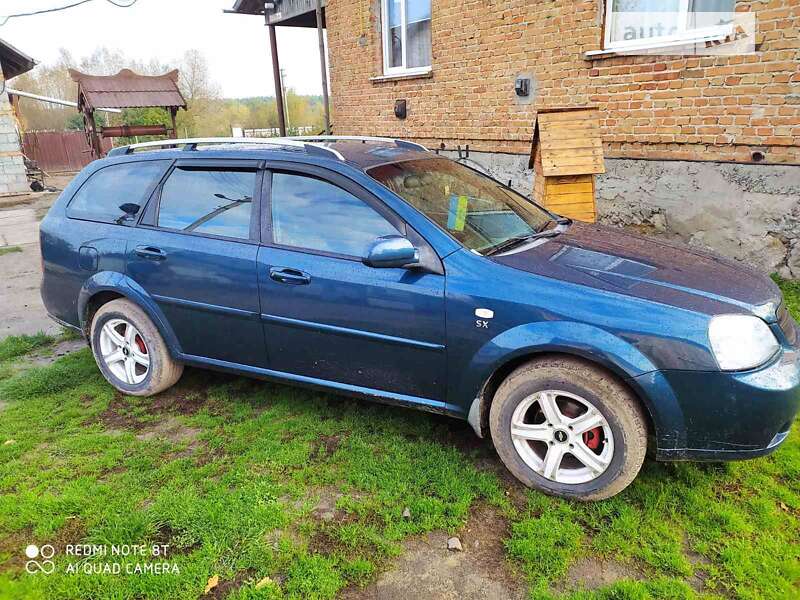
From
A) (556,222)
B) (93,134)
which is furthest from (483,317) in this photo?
(93,134)

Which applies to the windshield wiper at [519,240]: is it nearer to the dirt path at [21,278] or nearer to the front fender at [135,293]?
the front fender at [135,293]

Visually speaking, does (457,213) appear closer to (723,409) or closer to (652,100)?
(723,409)

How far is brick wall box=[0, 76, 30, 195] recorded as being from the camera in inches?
627

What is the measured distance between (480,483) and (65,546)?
1909mm

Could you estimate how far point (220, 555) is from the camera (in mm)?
2424

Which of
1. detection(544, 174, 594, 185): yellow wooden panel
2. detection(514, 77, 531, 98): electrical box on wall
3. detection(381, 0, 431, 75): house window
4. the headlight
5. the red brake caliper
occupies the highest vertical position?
detection(381, 0, 431, 75): house window

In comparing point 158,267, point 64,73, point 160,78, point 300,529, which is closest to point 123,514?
point 300,529

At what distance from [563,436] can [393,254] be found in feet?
3.89

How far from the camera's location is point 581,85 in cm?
666

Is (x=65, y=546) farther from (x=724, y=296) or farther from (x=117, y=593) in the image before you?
(x=724, y=296)

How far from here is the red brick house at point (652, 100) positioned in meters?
5.32

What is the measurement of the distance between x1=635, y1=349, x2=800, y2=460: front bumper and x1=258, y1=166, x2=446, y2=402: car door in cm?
103

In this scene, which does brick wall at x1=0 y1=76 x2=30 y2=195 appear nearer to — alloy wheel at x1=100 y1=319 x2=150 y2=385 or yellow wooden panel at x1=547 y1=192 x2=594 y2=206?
alloy wheel at x1=100 y1=319 x2=150 y2=385

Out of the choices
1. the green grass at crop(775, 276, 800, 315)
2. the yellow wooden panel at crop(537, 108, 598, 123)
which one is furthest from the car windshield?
the green grass at crop(775, 276, 800, 315)
